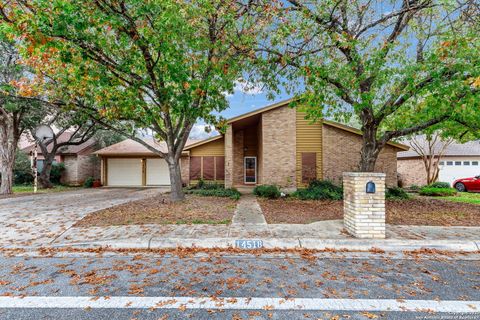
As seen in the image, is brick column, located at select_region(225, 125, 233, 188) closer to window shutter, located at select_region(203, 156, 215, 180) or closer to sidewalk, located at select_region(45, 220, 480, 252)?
window shutter, located at select_region(203, 156, 215, 180)

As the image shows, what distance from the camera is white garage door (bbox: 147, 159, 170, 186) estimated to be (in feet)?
61.2

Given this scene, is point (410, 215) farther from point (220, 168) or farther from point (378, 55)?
point (220, 168)

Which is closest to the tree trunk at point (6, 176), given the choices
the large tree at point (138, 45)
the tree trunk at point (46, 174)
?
the tree trunk at point (46, 174)

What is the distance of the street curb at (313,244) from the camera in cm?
476

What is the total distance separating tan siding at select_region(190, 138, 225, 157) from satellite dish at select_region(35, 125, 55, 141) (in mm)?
10544

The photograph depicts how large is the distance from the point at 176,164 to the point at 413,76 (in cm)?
873

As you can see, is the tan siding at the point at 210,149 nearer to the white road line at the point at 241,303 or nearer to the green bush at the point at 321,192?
the green bush at the point at 321,192

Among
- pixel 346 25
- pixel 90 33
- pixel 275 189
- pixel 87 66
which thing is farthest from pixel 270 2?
pixel 275 189

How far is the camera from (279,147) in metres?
13.2

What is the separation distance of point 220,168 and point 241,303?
1343 cm

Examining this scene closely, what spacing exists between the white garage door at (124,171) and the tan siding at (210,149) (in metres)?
5.60

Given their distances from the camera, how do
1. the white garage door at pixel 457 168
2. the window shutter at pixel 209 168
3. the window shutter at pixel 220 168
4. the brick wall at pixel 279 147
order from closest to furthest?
the brick wall at pixel 279 147 < the window shutter at pixel 220 168 < the window shutter at pixel 209 168 < the white garage door at pixel 457 168

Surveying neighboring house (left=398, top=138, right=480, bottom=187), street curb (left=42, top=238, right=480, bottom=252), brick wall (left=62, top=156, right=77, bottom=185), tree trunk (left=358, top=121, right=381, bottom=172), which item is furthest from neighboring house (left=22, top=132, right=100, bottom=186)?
neighboring house (left=398, top=138, right=480, bottom=187)

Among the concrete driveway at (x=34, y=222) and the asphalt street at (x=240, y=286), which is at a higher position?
the concrete driveway at (x=34, y=222)
